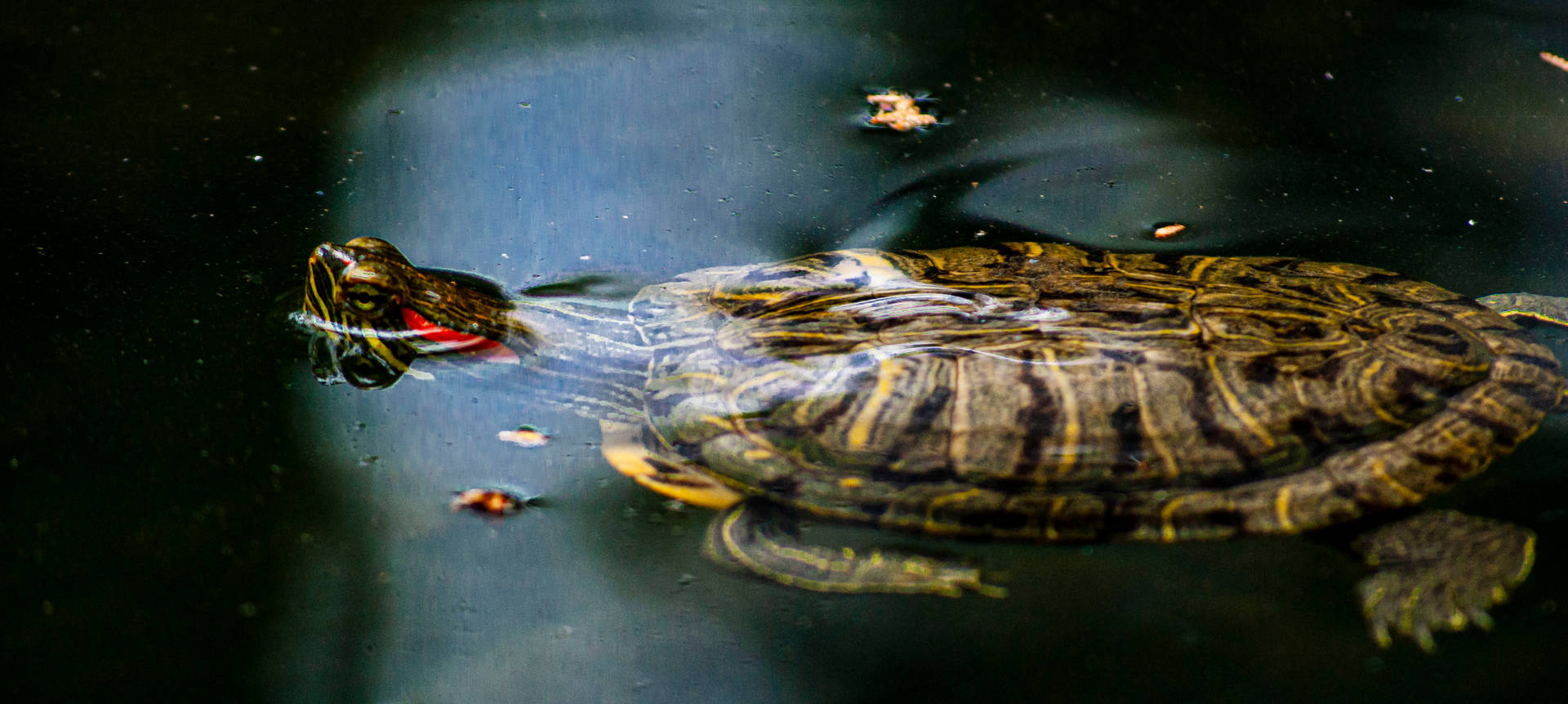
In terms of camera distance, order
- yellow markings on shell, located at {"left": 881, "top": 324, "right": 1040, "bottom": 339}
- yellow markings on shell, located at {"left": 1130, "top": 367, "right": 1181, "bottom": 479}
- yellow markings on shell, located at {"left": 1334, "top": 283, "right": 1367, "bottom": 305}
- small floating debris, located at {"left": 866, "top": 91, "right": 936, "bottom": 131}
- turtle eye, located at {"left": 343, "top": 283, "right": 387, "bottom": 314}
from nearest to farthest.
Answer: yellow markings on shell, located at {"left": 1130, "top": 367, "right": 1181, "bottom": 479}, yellow markings on shell, located at {"left": 881, "top": 324, "right": 1040, "bottom": 339}, yellow markings on shell, located at {"left": 1334, "top": 283, "right": 1367, "bottom": 305}, turtle eye, located at {"left": 343, "top": 283, "right": 387, "bottom": 314}, small floating debris, located at {"left": 866, "top": 91, "right": 936, "bottom": 131}

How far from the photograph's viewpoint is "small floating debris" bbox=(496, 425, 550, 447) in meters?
2.88

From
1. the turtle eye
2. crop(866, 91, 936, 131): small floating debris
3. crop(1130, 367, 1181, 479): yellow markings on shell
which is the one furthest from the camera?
crop(866, 91, 936, 131): small floating debris

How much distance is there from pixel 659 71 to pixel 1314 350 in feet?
9.72

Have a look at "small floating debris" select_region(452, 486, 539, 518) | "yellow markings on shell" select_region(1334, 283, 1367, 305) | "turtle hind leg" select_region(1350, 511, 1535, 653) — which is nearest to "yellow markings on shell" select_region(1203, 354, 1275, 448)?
"turtle hind leg" select_region(1350, 511, 1535, 653)

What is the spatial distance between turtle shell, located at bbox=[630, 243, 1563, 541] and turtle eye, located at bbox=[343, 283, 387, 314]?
0.90 metres

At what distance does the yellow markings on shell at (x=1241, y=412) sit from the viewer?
2482mm

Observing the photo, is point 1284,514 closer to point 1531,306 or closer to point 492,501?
point 1531,306

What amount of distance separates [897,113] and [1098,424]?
2109mm

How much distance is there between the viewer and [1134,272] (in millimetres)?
2949

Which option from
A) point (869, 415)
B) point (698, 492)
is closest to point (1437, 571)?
point (869, 415)

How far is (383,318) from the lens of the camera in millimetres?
3133

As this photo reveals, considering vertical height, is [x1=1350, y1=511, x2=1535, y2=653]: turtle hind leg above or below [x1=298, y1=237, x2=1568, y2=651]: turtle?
below

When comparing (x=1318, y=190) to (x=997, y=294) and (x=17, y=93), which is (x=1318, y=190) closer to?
(x=997, y=294)

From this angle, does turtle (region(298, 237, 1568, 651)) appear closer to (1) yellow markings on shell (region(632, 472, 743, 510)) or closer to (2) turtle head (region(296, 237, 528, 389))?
(1) yellow markings on shell (region(632, 472, 743, 510))
